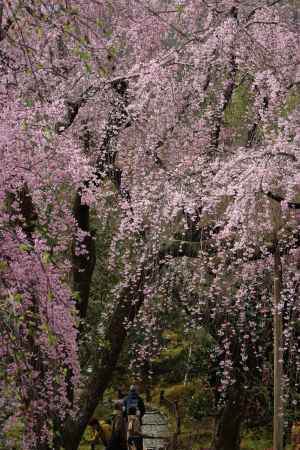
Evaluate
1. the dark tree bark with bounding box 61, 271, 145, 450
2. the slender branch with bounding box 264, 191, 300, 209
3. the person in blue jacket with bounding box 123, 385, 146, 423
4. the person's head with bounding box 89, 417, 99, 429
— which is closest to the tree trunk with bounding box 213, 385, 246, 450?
the person in blue jacket with bounding box 123, 385, 146, 423

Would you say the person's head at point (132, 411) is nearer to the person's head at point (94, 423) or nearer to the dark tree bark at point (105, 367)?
the dark tree bark at point (105, 367)

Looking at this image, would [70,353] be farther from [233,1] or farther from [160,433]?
[160,433]

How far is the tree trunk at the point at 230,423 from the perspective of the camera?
8594 millimetres

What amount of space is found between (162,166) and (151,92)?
2.78 feet

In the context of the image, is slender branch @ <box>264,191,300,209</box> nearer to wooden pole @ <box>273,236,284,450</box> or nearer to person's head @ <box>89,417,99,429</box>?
wooden pole @ <box>273,236,284,450</box>

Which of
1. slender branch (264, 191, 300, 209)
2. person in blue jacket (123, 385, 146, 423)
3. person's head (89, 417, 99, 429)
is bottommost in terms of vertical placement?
person's head (89, 417, 99, 429)

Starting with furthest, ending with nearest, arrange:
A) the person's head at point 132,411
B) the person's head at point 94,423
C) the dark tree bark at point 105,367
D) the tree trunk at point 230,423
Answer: the person's head at point 94,423
the tree trunk at point 230,423
the person's head at point 132,411
the dark tree bark at point 105,367

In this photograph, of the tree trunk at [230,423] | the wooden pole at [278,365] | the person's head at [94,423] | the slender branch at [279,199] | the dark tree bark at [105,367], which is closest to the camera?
the slender branch at [279,199]

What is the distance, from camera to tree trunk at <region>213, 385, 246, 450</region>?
859cm

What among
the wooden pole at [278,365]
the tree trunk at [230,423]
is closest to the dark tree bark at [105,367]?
the wooden pole at [278,365]

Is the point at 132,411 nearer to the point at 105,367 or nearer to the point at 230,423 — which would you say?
the point at 105,367

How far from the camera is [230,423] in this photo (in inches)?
340

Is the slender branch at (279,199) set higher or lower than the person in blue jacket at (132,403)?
higher

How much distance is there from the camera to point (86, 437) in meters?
10.4
